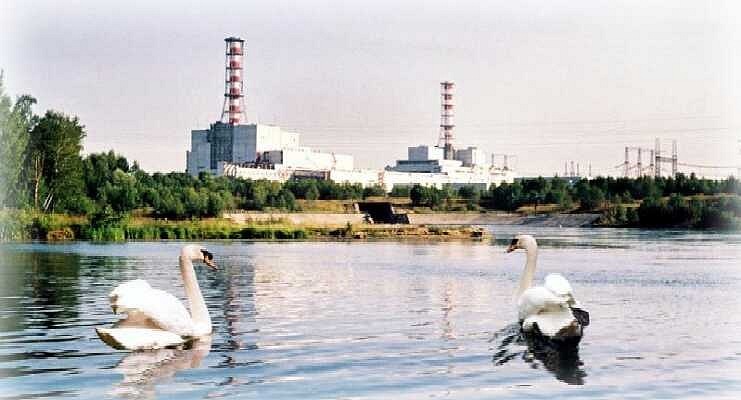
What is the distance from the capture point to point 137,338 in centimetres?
1481

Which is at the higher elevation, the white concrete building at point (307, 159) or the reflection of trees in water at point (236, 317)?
the white concrete building at point (307, 159)

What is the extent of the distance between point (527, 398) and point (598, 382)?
5.14ft

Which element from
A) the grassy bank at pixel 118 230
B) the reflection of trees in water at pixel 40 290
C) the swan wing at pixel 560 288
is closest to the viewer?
the swan wing at pixel 560 288

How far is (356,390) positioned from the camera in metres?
12.5

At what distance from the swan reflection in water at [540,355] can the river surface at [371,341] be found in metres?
0.04

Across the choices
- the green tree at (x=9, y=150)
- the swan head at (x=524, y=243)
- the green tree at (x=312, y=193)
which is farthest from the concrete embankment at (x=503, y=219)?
the swan head at (x=524, y=243)

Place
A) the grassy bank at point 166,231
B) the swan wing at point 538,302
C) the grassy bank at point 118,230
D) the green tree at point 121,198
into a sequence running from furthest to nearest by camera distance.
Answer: the green tree at point 121,198 < the grassy bank at point 166,231 < the grassy bank at point 118,230 < the swan wing at point 538,302

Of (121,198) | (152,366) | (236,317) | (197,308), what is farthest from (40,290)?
(121,198)

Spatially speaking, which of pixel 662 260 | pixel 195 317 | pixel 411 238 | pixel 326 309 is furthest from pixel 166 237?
pixel 195 317

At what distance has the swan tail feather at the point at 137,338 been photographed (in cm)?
1459

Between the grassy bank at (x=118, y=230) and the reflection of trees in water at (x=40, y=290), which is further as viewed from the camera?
the grassy bank at (x=118, y=230)

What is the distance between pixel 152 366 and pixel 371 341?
13.4 ft

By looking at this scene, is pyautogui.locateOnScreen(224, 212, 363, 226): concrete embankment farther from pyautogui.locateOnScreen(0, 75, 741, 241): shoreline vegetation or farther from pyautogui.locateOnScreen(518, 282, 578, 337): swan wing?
pyautogui.locateOnScreen(518, 282, 578, 337): swan wing

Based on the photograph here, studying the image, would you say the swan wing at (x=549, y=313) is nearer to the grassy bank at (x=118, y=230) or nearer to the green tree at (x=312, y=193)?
the grassy bank at (x=118, y=230)
